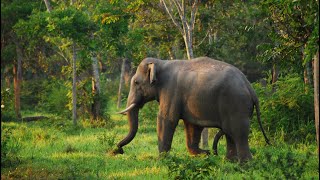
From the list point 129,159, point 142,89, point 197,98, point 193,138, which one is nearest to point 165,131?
point 193,138

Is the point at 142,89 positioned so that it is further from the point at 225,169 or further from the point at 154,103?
the point at 154,103

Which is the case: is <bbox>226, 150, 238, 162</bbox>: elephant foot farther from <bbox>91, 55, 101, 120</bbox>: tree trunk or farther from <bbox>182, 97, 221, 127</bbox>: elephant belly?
<bbox>91, 55, 101, 120</bbox>: tree trunk

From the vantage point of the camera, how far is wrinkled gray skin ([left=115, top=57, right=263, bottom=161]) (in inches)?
479

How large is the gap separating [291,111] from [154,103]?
8.66 meters

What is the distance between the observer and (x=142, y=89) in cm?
1391

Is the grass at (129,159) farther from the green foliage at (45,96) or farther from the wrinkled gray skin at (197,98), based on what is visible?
the green foliage at (45,96)

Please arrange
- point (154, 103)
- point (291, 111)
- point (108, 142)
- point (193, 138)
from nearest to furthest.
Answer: point (193, 138), point (108, 142), point (291, 111), point (154, 103)

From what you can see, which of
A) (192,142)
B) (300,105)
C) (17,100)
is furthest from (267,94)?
(17,100)

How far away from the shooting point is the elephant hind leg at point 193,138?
13711 mm

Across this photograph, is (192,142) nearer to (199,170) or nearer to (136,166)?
(136,166)

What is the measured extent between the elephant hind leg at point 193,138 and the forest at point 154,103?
53 cm

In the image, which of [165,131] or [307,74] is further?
[307,74]

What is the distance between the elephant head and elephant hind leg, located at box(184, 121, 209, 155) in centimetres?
106

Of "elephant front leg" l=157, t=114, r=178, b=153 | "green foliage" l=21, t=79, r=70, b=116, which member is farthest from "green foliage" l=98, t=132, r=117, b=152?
"green foliage" l=21, t=79, r=70, b=116
